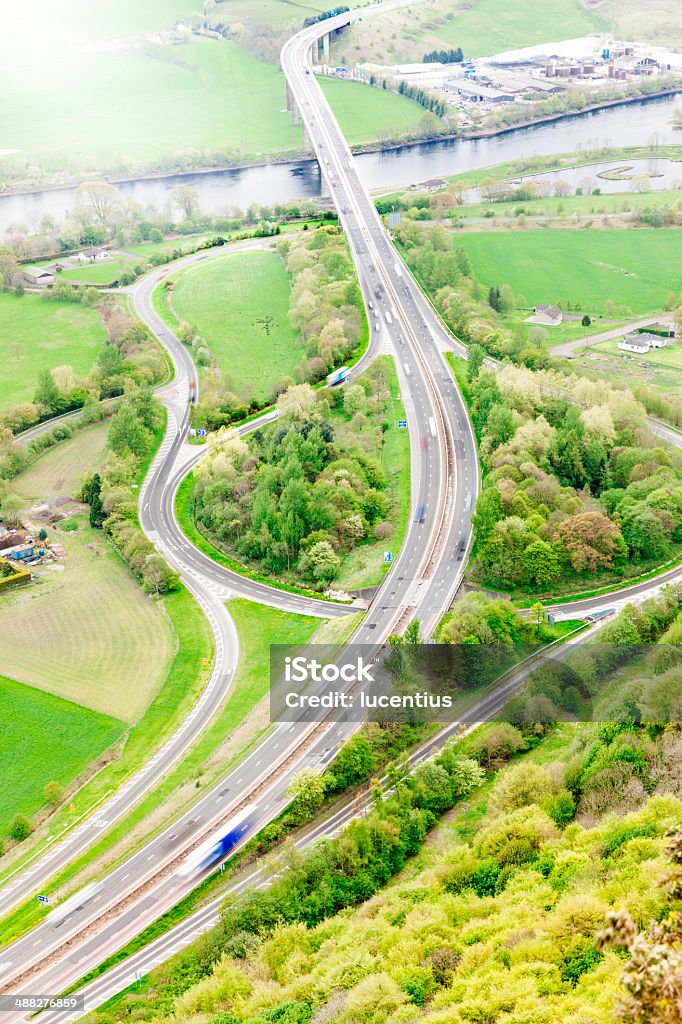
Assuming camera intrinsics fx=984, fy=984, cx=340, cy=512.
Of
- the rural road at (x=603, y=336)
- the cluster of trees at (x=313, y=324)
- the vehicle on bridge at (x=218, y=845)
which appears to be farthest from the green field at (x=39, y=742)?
the rural road at (x=603, y=336)

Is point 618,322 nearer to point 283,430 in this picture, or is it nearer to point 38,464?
point 283,430

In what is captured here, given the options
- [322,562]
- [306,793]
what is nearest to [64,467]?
[322,562]

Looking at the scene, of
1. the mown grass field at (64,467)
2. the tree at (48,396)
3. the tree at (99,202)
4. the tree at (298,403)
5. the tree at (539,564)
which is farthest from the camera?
the tree at (99,202)

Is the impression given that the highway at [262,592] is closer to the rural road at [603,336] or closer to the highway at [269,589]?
the highway at [269,589]

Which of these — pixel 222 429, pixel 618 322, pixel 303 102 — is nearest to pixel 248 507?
pixel 222 429

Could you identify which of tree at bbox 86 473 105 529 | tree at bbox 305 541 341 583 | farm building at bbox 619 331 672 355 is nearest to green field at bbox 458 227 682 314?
farm building at bbox 619 331 672 355
